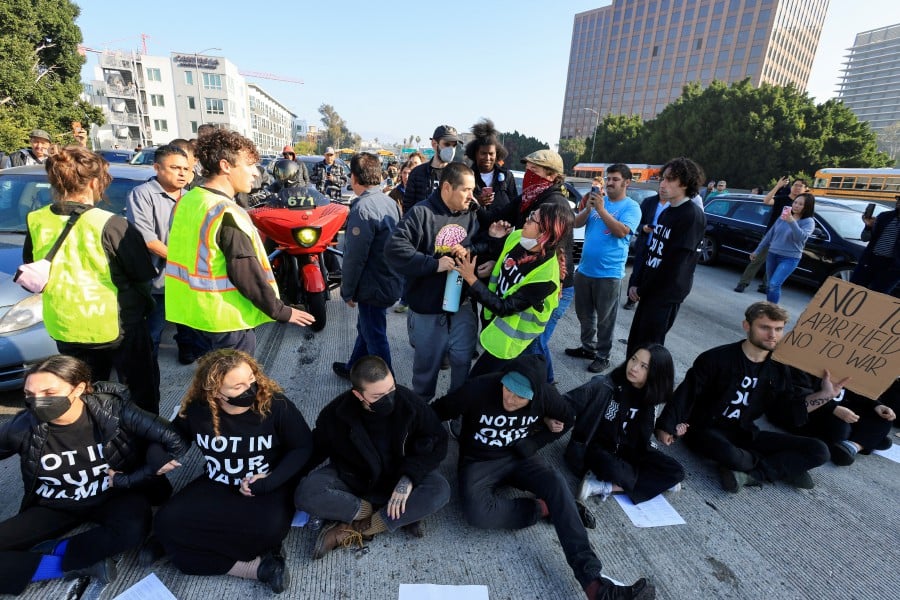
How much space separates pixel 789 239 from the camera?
597 centimetres

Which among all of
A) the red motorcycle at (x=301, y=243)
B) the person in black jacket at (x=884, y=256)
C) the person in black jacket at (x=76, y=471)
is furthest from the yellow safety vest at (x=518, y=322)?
the person in black jacket at (x=884, y=256)

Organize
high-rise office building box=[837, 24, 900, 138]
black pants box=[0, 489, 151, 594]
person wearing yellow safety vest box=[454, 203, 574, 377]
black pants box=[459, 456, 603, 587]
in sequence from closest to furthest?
1. black pants box=[0, 489, 151, 594]
2. black pants box=[459, 456, 603, 587]
3. person wearing yellow safety vest box=[454, 203, 574, 377]
4. high-rise office building box=[837, 24, 900, 138]

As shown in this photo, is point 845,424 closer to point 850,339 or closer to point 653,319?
point 850,339

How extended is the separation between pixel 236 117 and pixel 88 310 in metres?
78.2

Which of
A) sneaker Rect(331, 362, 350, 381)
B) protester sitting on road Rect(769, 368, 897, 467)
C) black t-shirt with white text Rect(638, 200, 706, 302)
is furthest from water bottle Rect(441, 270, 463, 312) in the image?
protester sitting on road Rect(769, 368, 897, 467)

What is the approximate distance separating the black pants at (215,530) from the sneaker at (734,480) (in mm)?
2625

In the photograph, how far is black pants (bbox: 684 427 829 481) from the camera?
9.21 feet

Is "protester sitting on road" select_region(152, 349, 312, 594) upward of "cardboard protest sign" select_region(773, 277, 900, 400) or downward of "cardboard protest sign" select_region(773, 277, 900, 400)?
downward

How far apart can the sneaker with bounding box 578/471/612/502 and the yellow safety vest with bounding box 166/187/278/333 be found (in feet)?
6.86

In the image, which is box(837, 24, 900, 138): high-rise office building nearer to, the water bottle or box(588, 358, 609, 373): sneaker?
box(588, 358, 609, 373): sneaker

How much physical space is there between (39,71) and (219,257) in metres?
27.8

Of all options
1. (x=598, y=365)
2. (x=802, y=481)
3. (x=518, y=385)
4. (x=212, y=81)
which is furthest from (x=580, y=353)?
(x=212, y=81)

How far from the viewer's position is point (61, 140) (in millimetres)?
18109

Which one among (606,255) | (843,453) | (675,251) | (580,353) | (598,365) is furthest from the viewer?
(580,353)
